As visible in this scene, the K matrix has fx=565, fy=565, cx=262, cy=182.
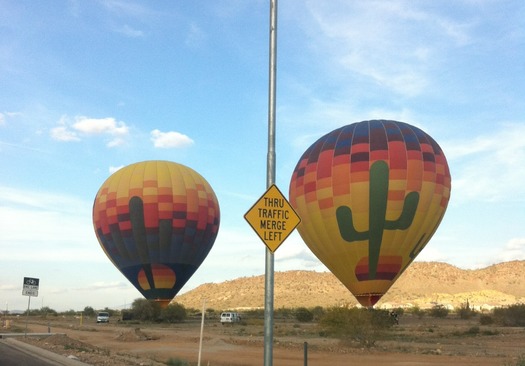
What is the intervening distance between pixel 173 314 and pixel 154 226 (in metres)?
44.9

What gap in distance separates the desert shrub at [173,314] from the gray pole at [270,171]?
79020 millimetres

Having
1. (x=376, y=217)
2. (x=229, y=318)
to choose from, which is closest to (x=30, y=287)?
(x=376, y=217)

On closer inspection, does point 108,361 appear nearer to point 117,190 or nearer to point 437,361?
point 437,361

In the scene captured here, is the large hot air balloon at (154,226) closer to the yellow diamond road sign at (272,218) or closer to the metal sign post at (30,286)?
the metal sign post at (30,286)

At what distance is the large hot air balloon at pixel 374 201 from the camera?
35.6 meters

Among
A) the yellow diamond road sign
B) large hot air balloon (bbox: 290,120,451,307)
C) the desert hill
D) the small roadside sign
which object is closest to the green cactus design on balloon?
large hot air balloon (bbox: 290,120,451,307)

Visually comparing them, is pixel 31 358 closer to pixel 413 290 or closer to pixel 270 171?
pixel 270 171

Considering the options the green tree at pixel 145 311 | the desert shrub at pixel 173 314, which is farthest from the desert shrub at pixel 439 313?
the green tree at pixel 145 311

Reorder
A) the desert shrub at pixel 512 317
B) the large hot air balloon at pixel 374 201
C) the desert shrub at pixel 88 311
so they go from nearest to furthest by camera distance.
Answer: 1. the large hot air balloon at pixel 374 201
2. the desert shrub at pixel 512 317
3. the desert shrub at pixel 88 311

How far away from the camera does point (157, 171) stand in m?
→ 49.7

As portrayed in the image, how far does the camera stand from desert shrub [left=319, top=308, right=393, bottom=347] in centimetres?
4231

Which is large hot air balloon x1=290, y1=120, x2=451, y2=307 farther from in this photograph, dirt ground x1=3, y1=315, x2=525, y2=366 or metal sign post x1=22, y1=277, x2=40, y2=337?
metal sign post x1=22, y1=277, x2=40, y2=337

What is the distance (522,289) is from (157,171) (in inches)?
5357

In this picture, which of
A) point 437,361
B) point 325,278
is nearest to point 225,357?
point 437,361
